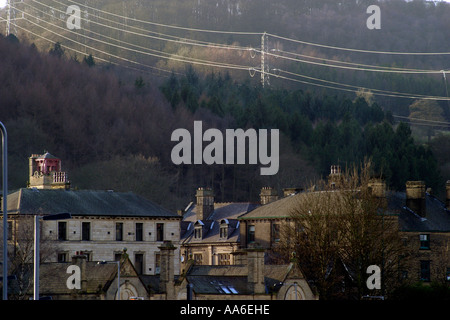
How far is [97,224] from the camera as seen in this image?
7650 cm

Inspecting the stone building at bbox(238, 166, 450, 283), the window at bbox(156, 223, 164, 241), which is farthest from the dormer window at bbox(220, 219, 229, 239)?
the window at bbox(156, 223, 164, 241)

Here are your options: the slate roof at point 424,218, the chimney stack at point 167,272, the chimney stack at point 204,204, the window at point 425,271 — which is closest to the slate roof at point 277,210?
the slate roof at point 424,218

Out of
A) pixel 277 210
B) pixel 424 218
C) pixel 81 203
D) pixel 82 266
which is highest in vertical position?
pixel 81 203

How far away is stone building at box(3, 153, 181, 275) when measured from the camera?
72562 millimetres

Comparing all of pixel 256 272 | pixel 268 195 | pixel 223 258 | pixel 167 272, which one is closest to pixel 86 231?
pixel 223 258

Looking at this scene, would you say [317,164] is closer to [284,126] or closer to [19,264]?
[284,126]

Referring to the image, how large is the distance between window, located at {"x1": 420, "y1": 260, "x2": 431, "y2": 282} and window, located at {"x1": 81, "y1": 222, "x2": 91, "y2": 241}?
2634 centimetres

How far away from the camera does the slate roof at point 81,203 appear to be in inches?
2904

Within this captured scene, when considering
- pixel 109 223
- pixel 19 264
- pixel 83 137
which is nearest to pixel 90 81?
pixel 83 137

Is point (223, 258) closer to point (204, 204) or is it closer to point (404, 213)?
point (204, 204)

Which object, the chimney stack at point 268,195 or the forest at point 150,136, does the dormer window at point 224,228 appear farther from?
the forest at point 150,136

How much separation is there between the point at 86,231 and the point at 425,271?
2698cm

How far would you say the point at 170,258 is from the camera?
54.3 meters

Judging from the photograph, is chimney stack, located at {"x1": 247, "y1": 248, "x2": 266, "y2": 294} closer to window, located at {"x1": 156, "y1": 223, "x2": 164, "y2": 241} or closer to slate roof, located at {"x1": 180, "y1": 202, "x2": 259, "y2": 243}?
window, located at {"x1": 156, "y1": 223, "x2": 164, "y2": 241}
